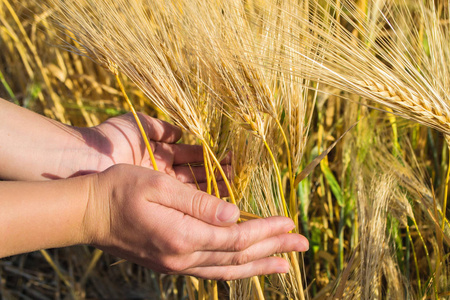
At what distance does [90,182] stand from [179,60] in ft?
0.83

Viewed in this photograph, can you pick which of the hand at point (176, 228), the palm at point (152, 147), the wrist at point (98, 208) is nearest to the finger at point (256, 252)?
the hand at point (176, 228)

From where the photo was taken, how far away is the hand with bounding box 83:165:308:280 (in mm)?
667

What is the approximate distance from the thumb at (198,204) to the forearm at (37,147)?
14.4 inches

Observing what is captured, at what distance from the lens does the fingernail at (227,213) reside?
65cm

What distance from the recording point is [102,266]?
5.64 feet

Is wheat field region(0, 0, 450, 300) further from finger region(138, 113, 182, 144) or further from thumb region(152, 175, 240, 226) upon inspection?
finger region(138, 113, 182, 144)

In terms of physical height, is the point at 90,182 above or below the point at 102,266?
above

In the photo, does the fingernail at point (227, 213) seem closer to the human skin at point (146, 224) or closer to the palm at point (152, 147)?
the human skin at point (146, 224)

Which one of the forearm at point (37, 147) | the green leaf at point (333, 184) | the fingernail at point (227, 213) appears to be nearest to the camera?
the fingernail at point (227, 213)

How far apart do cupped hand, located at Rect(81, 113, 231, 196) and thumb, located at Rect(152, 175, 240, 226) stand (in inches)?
9.9

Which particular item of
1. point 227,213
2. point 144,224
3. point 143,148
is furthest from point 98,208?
point 143,148

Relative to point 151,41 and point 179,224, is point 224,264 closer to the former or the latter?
point 179,224

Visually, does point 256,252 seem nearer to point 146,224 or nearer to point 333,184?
point 146,224

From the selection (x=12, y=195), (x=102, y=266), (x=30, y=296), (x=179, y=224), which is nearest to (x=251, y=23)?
(x=179, y=224)
